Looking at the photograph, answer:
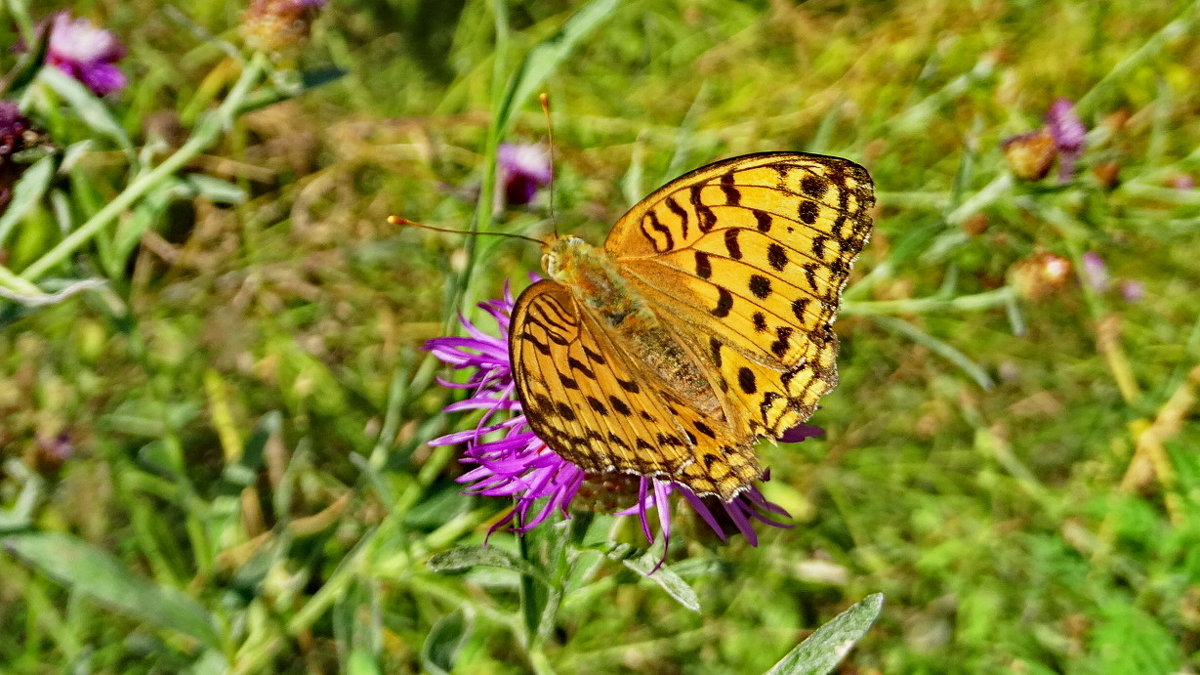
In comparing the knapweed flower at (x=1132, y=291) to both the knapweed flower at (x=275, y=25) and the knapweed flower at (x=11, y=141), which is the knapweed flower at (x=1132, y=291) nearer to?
the knapweed flower at (x=275, y=25)

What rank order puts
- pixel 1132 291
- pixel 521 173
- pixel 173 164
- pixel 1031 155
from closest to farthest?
1. pixel 173 164
2. pixel 1031 155
3. pixel 521 173
4. pixel 1132 291

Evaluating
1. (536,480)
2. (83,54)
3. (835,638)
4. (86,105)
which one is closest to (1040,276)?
(835,638)

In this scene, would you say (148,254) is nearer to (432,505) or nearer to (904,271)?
(432,505)

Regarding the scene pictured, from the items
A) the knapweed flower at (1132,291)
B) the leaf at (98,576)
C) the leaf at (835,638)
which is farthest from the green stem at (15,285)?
the knapweed flower at (1132,291)

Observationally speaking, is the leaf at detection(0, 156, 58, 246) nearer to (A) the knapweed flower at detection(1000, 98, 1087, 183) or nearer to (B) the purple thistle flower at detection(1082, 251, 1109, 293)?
(A) the knapweed flower at detection(1000, 98, 1087, 183)

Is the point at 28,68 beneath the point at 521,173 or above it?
above

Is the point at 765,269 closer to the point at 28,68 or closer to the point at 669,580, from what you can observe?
the point at 669,580

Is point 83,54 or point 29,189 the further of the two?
point 83,54
